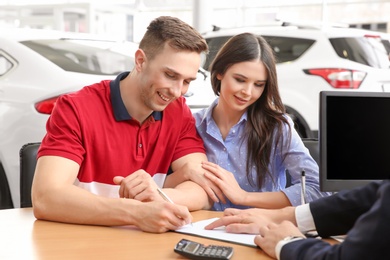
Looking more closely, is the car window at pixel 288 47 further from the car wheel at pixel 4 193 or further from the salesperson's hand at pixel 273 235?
the salesperson's hand at pixel 273 235

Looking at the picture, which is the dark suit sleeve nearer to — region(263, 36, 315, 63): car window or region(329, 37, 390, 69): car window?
region(329, 37, 390, 69): car window

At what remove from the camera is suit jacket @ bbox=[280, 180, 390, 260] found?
1.70 meters

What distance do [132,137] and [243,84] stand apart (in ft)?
1.80

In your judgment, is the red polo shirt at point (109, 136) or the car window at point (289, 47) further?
the car window at point (289, 47)

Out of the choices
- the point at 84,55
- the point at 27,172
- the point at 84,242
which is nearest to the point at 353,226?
the point at 84,242

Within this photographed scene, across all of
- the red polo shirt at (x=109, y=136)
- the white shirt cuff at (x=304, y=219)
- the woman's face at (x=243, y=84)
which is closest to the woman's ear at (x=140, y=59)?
the red polo shirt at (x=109, y=136)

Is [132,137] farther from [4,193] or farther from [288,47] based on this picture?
[288,47]

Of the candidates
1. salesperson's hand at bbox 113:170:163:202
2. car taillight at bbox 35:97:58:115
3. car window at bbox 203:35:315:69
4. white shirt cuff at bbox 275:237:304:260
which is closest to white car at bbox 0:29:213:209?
car taillight at bbox 35:97:58:115

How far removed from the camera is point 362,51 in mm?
7852

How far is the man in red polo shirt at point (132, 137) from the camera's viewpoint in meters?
2.66

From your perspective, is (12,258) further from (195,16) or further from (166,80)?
(195,16)

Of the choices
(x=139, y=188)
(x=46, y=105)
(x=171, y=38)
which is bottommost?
(x=46, y=105)

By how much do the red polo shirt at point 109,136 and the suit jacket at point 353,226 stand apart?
0.90 meters

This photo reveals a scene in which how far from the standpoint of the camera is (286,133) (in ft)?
10.7
